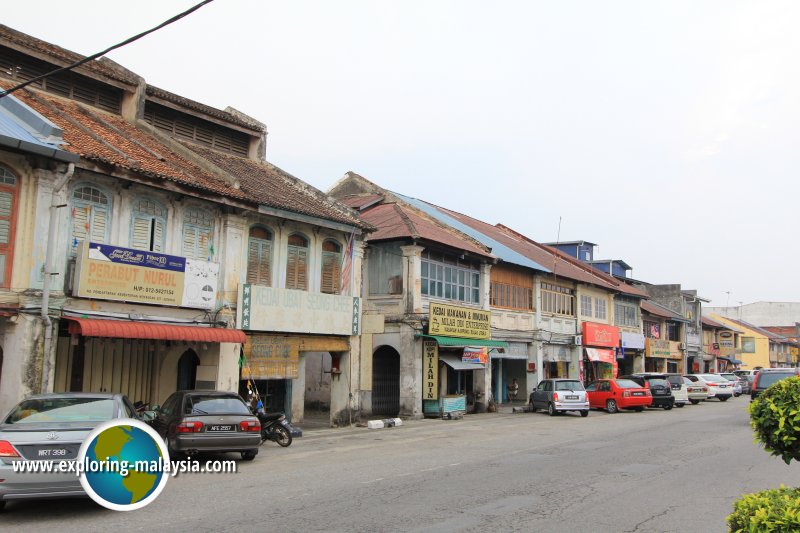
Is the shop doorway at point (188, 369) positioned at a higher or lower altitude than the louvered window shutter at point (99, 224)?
lower

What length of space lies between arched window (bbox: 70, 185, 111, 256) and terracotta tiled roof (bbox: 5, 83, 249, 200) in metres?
1.05

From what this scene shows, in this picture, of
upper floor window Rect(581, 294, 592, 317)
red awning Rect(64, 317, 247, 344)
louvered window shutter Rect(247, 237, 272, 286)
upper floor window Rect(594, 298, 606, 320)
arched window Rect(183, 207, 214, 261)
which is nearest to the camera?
red awning Rect(64, 317, 247, 344)

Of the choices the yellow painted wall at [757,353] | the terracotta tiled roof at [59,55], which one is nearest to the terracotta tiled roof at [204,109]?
the terracotta tiled roof at [59,55]

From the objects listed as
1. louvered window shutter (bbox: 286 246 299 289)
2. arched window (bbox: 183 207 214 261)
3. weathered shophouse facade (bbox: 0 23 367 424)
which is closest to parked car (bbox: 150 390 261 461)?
weathered shophouse facade (bbox: 0 23 367 424)

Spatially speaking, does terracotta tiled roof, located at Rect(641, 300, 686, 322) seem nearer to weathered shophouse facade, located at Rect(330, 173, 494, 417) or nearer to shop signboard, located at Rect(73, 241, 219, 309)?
weathered shophouse facade, located at Rect(330, 173, 494, 417)

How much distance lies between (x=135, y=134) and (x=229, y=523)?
15344 mm

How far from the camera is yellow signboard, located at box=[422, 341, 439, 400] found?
26266 mm

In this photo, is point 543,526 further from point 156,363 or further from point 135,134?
point 135,134

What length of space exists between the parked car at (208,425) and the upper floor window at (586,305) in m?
29.2

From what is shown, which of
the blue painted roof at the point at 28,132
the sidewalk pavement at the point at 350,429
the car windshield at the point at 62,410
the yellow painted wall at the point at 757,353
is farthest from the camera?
the yellow painted wall at the point at 757,353

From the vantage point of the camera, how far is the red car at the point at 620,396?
96.9 feet

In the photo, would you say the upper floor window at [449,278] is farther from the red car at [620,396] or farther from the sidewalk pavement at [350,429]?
the red car at [620,396]

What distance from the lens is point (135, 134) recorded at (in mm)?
20594

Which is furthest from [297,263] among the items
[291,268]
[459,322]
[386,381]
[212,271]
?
[386,381]
